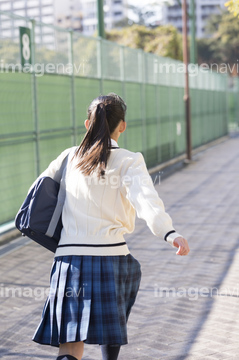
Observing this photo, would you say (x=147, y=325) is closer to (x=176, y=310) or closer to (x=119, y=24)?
(x=176, y=310)

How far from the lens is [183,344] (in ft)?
16.3

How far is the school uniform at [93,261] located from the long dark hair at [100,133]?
0.16 feet

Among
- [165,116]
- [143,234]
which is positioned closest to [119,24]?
[165,116]

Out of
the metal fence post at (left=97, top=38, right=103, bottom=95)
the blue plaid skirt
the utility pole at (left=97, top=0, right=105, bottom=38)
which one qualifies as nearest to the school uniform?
the blue plaid skirt

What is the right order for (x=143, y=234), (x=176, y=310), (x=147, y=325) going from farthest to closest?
(x=143, y=234), (x=176, y=310), (x=147, y=325)

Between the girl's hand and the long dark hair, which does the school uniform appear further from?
the girl's hand

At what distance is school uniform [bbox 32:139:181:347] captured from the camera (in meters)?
3.33

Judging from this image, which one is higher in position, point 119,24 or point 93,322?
point 119,24

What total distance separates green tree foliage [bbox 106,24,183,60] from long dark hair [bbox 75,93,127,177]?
46676 millimetres

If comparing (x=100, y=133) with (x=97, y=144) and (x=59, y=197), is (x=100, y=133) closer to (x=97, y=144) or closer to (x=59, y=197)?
(x=97, y=144)

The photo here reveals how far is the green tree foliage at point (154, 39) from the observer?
5025 centimetres

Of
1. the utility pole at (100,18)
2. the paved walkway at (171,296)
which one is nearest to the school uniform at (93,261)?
the paved walkway at (171,296)

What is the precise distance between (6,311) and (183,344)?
5.63 ft

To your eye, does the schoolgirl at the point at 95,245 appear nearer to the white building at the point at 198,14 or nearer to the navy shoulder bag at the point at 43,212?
the navy shoulder bag at the point at 43,212
